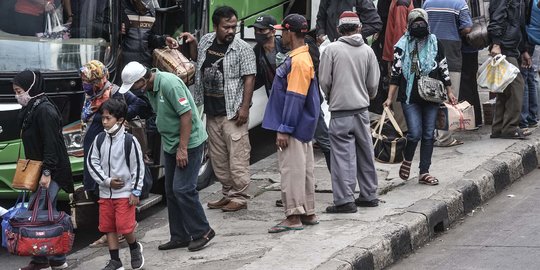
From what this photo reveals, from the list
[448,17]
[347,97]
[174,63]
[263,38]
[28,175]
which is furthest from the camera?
[448,17]

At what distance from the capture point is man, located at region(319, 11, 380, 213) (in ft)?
27.5

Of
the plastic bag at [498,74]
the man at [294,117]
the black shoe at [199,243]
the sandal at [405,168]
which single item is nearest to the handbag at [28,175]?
the black shoe at [199,243]

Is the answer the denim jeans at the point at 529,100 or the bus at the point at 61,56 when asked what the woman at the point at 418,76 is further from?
the bus at the point at 61,56

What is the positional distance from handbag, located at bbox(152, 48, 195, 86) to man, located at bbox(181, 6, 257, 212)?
0.17 metres

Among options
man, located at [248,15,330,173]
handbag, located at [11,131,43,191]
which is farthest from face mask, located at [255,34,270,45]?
handbag, located at [11,131,43,191]

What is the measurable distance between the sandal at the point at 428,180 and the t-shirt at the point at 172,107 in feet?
8.33

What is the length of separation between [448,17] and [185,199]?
4544 mm

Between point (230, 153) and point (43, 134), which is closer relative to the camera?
point (43, 134)

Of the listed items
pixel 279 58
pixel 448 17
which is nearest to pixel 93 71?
pixel 279 58

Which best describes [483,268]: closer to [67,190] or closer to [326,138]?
[326,138]

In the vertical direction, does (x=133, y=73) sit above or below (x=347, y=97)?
above

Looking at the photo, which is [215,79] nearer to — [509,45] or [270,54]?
[270,54]

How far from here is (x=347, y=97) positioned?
838cm

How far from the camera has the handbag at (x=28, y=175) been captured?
7.38 metres
